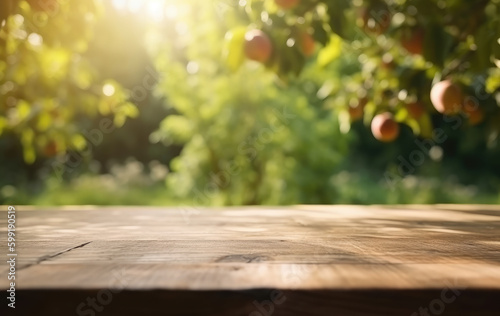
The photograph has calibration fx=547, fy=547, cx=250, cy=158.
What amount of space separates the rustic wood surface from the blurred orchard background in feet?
2.53

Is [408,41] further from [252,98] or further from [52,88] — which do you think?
[252,98]

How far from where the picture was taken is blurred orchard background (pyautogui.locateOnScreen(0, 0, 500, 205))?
1776 millimetres

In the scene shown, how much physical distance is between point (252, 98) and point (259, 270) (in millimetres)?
5586

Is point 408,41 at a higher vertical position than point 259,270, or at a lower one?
higher

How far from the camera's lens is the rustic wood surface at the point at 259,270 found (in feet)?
1.90

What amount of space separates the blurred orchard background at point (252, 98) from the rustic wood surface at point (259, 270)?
0.77 meters

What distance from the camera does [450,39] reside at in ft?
5.42

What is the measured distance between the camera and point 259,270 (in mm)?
677

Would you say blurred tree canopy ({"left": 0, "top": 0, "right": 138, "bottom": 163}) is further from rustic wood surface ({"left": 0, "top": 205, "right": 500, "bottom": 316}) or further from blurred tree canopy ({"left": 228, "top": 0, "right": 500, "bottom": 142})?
rustic wood surface ({"left": 0, "top": 205, "right": 500, "bottom": 316})

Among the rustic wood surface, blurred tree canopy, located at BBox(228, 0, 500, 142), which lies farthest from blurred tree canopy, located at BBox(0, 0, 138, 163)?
the rustic wood surface

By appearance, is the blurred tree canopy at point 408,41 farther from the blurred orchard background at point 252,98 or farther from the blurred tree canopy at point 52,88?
the blurred tree canopy at point 52,88

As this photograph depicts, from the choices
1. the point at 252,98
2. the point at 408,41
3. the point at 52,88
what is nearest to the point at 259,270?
the point at 408,41

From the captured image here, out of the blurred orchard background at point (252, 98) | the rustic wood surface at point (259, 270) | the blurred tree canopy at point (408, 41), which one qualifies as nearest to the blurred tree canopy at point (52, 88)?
the blurred orchard background at point (252, 98)

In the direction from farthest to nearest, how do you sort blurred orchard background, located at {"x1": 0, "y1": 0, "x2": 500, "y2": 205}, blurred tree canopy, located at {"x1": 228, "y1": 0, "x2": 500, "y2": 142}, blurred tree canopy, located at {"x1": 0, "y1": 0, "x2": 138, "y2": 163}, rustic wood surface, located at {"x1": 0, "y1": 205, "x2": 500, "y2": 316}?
blurred tree canopy, located at {"x1": 0, "y1": 0, "x2": 138, "y2": 163} → blurred orchard background, located at {"x1": 0, "y1": 0, "x2": 500, "y2": 205} → blurred tree canopy, located at {"x1": 228, "y1": 0, "x2": 500, "y2": 142} → rustic wood surface, located at {"x1": 0, "y1": 205, "x2": 500, "y2": 316}
